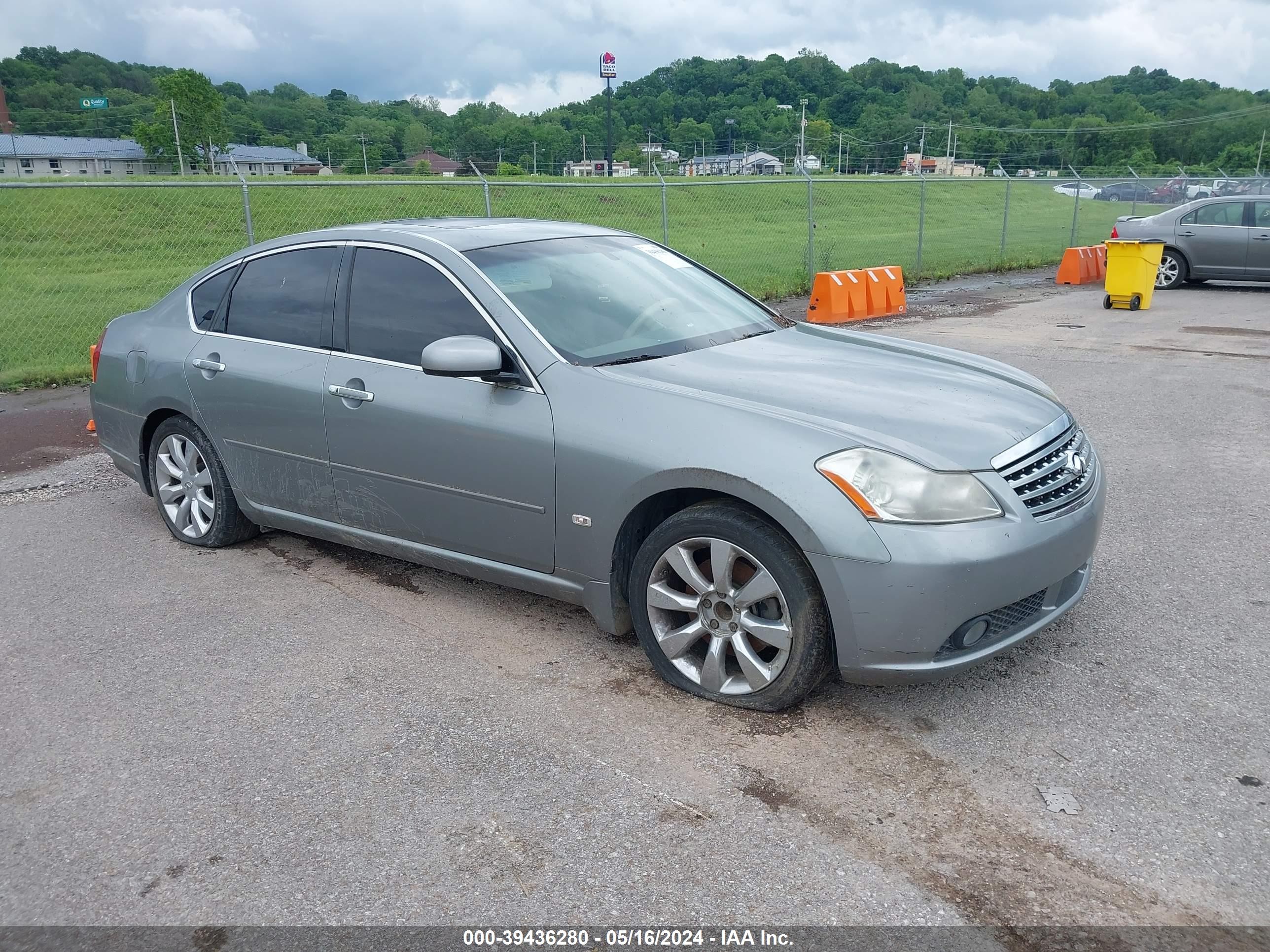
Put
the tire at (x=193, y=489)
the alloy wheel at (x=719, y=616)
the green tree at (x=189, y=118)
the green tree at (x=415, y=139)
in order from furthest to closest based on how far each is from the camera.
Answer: the green tree at (x=415, y=139), the green tree at (x=189, y=118), the tire at (x=193, y=489), the alloy wheel at (x=719, y=616)

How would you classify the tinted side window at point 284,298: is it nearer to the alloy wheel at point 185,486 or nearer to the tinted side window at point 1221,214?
the alloy wheel at point 185,486

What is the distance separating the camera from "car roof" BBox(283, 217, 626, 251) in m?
4.59

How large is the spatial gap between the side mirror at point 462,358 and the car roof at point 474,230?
712 millimetres

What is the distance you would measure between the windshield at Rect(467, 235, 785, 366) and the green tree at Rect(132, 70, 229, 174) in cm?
6515

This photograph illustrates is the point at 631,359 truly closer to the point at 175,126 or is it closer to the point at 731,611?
the point at 731,611

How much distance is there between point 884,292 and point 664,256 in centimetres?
1018

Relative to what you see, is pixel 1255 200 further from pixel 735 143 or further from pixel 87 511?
pixel 735 143

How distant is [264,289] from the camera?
5.03 metres

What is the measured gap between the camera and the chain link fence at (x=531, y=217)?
15163 millimetres

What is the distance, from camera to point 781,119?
7769cm

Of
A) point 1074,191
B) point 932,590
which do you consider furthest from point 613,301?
point 1074,191

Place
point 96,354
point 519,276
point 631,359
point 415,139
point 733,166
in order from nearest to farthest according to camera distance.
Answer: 1. point 631,359
2. point 519,276
3. point 96,354
4. point 733,166
5. point 415,139

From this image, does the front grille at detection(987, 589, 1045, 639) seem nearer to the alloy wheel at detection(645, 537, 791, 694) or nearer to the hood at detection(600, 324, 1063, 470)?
the hood at detection(600, 324, 1063, 470)

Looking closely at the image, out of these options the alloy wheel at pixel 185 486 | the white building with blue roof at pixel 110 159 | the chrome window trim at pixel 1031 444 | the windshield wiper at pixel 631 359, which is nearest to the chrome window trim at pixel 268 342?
the alloy wheel at pixel 185 486
